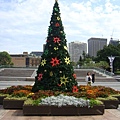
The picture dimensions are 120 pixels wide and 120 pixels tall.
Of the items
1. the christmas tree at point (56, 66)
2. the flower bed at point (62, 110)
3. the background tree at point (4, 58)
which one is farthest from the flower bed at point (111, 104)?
the background tree at point (4, 58)

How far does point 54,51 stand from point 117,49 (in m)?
70.5

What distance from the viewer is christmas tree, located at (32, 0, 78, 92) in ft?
38.3

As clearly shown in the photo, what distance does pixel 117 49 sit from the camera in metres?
80.2

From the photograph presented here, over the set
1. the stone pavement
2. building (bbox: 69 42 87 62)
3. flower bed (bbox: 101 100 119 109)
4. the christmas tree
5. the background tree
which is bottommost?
the stone pavement

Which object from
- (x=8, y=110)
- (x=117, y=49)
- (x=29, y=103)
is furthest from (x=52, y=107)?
(x=117, y=49)

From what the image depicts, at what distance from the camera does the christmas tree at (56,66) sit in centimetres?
1168

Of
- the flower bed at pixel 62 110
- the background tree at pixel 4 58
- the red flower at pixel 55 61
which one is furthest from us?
the background tree at pixel 4 58

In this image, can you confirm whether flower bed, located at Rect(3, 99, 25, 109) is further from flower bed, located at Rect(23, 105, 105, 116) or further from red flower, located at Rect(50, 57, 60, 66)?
red flower, located at Rect(50, 57, 60, 66)

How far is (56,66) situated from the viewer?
11.9m

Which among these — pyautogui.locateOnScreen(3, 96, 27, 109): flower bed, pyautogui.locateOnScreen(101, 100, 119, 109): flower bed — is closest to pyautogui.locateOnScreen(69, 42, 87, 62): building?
pyautogui.locateOnScreen(101, 100, 119, 109): flower bed

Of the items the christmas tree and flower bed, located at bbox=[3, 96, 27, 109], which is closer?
flower bed, located at bbox=[3, 96, 27, 109]

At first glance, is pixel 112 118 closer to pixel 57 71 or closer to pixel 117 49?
pixel 57 71

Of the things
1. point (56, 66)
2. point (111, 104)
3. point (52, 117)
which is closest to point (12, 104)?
point (52, 117)

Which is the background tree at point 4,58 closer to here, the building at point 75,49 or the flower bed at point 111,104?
the building at point 75,49
